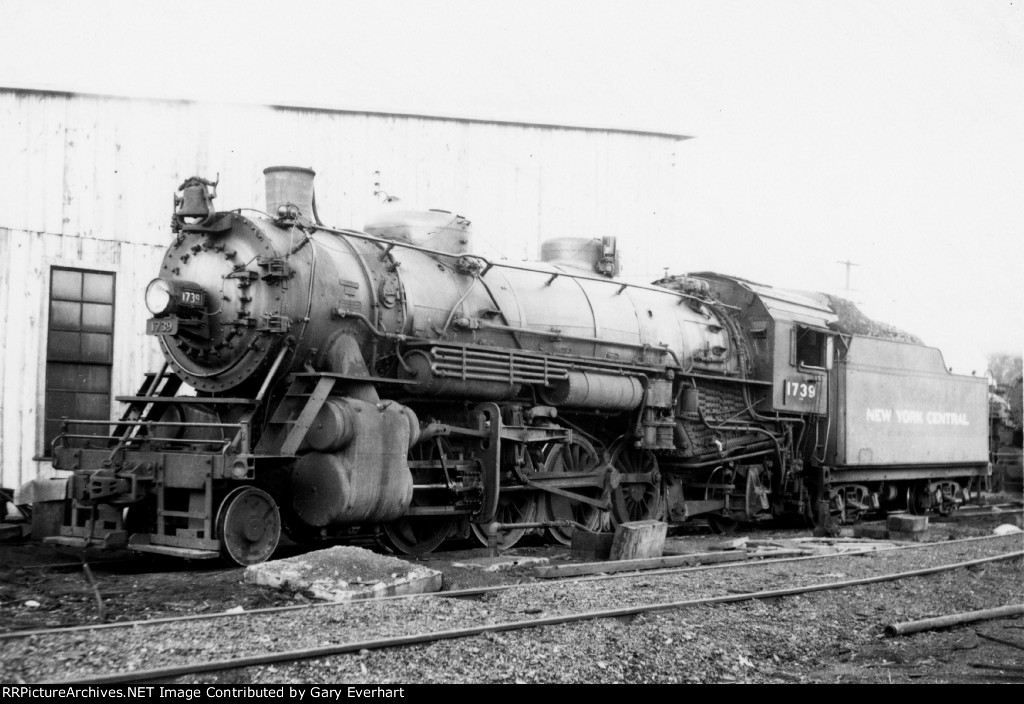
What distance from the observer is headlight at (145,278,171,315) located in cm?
933

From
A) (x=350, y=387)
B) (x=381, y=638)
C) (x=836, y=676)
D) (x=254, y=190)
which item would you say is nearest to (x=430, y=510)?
(x=350, y=387)

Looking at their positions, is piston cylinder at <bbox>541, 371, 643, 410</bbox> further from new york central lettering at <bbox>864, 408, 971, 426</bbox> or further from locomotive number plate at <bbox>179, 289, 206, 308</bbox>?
new york central lettering at <bbox>864, 408, 971, 426</bbox>

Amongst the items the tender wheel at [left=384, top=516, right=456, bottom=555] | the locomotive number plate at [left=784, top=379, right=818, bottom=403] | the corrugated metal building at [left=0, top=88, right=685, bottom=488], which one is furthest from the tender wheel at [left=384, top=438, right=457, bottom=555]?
the locomotive number plate at [left=784, top=379, right=818, bottom=403]

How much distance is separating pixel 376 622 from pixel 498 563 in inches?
131

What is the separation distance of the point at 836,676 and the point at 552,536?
6.31 metres

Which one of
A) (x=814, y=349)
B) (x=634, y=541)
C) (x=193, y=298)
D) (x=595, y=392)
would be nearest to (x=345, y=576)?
(x=193, y=298)

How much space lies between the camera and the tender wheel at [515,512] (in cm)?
1105

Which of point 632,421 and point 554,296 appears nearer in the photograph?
point 554,296

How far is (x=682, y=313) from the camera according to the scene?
1374cm

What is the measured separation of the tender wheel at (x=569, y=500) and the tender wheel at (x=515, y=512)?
10.6 inches

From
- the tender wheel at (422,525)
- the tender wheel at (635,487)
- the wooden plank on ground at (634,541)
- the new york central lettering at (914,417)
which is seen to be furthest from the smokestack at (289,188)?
the new york central lettering at (914,417)

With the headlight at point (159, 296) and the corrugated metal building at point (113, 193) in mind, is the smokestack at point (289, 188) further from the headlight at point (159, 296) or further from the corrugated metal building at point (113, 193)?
the corrugated metal building at point (113, 193)

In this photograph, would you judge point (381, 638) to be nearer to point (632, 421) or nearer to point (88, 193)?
point (632, 421)

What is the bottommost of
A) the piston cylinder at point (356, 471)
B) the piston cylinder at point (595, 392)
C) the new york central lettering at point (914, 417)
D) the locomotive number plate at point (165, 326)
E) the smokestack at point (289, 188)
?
the piston cylinder at point (356, 471)
